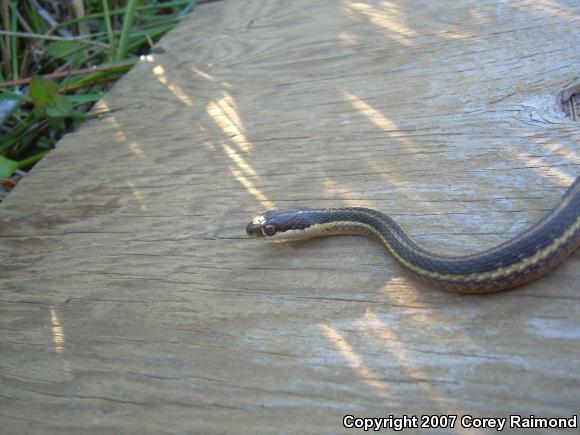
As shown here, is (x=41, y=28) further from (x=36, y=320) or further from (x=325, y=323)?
(x=325, y=323)

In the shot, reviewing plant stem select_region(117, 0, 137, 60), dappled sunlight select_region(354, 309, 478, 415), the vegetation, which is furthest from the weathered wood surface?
plant stem select_region(117, 0, 137, 60)

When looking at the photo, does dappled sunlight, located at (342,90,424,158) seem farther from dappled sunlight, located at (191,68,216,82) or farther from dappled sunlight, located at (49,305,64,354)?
dappled sunlight, located at (49,305,64,354)

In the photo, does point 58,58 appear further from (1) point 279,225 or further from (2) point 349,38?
(1) point 279,225

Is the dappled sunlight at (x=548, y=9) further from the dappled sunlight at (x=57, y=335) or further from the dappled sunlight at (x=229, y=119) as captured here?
the dappled sunlight at (x=57, y=335)

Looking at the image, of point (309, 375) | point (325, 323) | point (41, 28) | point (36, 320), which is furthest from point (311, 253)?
point (41, 28)

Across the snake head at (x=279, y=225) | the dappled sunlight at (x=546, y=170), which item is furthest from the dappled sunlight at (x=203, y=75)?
the dappled sunlight at (x=546, y=170)

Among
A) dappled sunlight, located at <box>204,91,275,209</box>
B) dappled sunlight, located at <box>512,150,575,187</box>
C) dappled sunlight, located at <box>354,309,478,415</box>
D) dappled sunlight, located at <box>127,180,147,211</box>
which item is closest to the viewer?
dappled sunlight, located at <box>354,309,478,415</box>

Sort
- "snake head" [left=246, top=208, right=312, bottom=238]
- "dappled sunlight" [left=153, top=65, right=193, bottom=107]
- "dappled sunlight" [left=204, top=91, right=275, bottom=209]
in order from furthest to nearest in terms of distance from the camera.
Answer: "dappled sunlight" [left=153, top=65, right=193, bottom=107], "dappled sunlight" [left=204, top=91, right=275, bottom=209], "snake head" [left=246, top=208, right=312, bottom=238]
